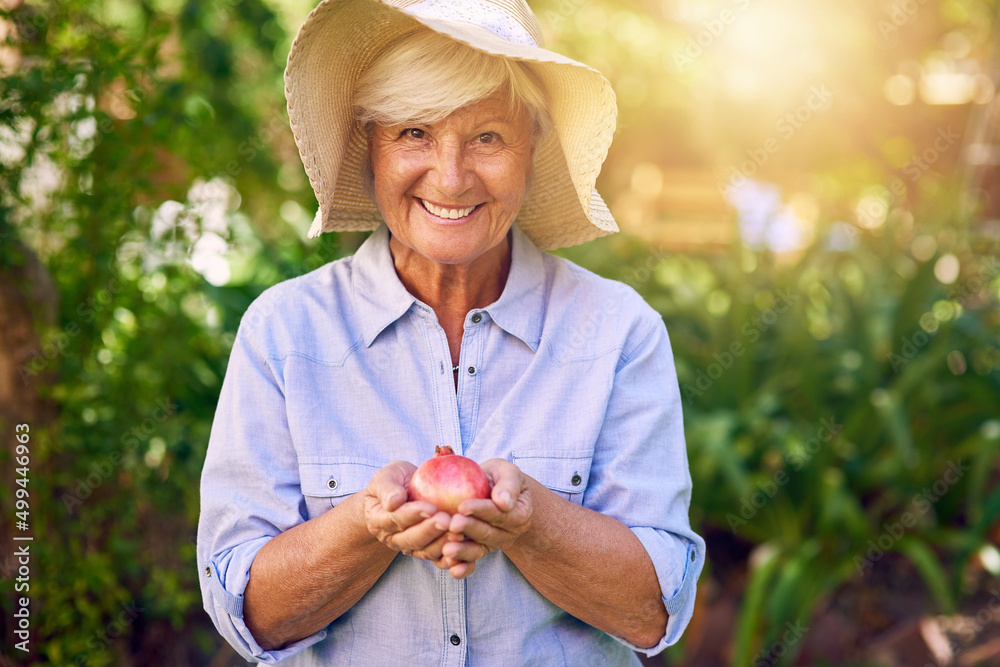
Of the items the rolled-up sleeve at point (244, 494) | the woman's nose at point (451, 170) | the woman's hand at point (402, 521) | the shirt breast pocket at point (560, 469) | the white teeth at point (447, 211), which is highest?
the woman's nose at point (451, 170)

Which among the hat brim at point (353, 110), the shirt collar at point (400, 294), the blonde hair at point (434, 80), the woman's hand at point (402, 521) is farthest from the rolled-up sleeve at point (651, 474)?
the blonde hair at point (434, 80)

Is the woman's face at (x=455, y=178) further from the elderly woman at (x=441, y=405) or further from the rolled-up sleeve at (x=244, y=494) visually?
the rolled-up sleeve at (x=244, y=494)

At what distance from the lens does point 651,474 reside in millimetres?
1533

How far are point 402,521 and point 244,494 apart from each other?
0.41 metres

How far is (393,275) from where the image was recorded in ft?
5.35

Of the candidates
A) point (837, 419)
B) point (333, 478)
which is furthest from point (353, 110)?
point (837, 419)

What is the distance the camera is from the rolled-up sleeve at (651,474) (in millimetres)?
1493

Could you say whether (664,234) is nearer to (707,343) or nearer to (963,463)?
(707,343)

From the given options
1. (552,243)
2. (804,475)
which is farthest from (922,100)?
(552,243)

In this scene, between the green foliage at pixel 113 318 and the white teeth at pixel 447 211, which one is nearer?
the white teeth at pixel 447 211

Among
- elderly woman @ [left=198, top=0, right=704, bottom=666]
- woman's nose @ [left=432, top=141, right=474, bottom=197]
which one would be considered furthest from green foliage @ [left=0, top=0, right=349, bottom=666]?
woman's nose @ [left=432, top=141, right=474, bottom=197]

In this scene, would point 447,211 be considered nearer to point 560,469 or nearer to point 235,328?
point 560,469

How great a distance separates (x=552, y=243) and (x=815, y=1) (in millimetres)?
4996

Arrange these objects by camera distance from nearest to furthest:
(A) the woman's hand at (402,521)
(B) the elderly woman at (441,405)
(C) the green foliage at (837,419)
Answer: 1. (A) the woman's hand at (402,521)
2. (B) the elderly woman at (441,405)
3. (C) the green foliage at (837,419)
